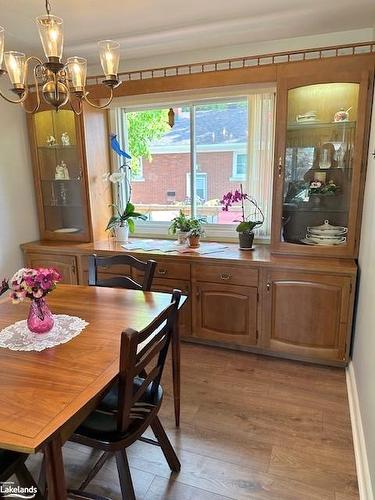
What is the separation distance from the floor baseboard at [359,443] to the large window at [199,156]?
137cm

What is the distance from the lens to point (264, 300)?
8.43ft

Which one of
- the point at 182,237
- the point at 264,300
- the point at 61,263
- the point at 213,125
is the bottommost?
the point at 264,300

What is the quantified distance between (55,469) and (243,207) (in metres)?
2.52

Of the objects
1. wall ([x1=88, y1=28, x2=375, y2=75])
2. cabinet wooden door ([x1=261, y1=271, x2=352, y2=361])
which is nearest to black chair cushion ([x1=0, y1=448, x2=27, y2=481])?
cabinet wooden door ([x1=261, y1=271, x2=352, y2=361])

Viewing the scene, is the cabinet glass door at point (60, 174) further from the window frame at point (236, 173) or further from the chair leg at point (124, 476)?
the chair leg at point (124, 476)

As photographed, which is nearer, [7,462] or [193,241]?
[7,462]

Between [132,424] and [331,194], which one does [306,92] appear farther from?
[132,424]

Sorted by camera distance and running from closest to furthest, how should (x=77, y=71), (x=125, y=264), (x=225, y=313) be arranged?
(x=77, y=71) → (x=125, y=264) → (x=225, y=313)

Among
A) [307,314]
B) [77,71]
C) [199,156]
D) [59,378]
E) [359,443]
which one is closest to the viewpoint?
[59,378]

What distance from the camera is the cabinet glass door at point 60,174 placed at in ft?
10.5

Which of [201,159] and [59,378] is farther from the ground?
[201,159]

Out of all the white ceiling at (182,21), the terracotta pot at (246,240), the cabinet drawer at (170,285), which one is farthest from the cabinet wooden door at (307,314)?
the white ceiling at (182,21)

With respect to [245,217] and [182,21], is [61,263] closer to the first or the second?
[245,217]

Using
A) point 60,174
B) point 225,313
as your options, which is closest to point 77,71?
point 60,174
